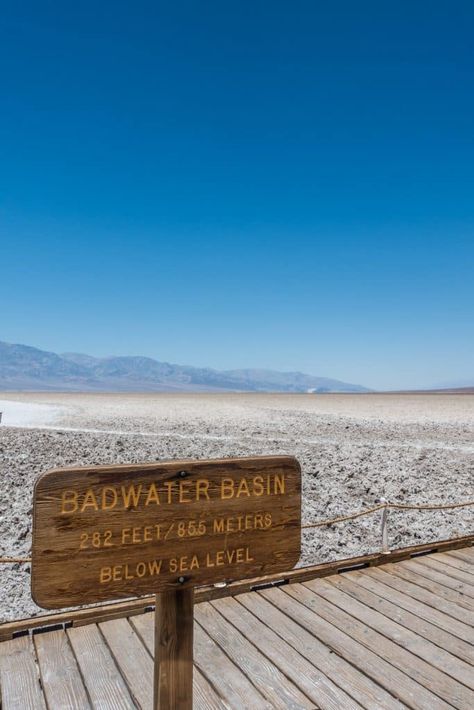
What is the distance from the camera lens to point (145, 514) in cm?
300

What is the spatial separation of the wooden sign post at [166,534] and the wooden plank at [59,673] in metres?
1.50

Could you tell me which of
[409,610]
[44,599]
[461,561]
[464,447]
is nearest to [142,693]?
[44,599]

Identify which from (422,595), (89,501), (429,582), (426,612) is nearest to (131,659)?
(89,501)

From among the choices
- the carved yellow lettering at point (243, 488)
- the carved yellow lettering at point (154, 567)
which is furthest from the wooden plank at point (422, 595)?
the carved yellow lettering at point (154, 567)

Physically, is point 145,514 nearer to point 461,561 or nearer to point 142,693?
point 142,693

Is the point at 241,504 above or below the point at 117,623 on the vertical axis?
above

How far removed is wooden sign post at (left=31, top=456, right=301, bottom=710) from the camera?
9.21 ft

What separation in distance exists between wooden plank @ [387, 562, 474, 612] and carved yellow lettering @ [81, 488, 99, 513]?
496 centimetres

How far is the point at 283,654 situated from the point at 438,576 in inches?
114

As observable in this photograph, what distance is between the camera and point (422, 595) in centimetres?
626

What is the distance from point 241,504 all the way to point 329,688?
238cm

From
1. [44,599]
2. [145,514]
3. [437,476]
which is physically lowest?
[437,476]

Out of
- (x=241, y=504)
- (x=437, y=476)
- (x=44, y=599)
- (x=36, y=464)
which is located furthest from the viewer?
(x=437, y=476)

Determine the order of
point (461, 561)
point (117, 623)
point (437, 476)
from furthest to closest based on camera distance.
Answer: point (437, 476)
point (461, 561)
point (117, 623)
